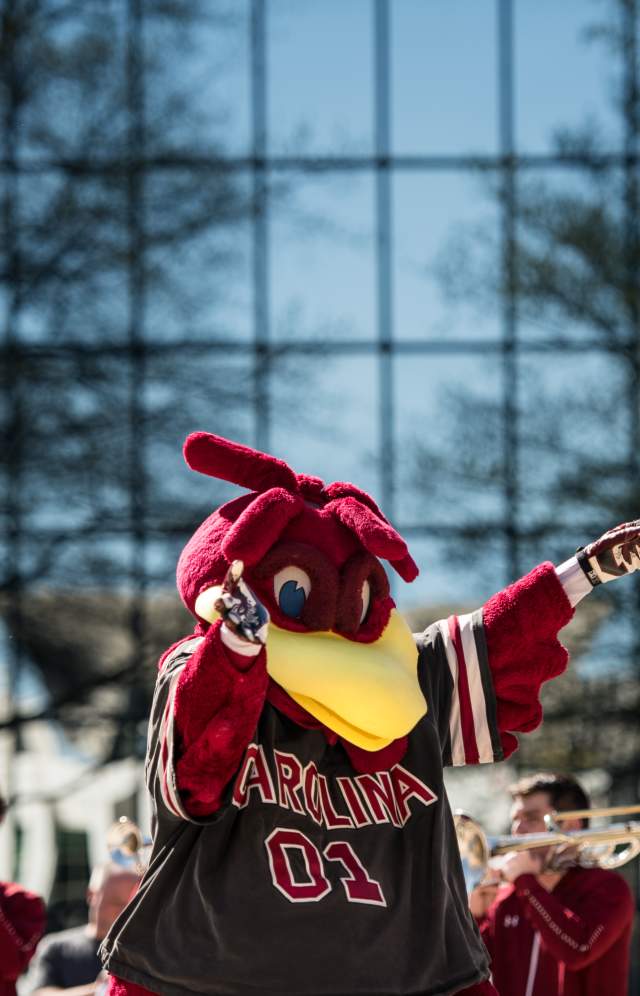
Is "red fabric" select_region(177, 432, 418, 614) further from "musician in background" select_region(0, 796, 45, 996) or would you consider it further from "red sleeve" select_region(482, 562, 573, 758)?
"musician in background" select_region(0, 796, 45, 996)

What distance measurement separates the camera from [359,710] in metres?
3.06

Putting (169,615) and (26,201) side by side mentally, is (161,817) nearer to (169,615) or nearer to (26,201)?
(169,615)

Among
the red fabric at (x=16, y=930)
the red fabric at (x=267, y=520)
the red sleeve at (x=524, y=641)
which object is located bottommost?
the red fabric at (x=16, y=930)

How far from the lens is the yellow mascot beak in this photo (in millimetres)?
3064

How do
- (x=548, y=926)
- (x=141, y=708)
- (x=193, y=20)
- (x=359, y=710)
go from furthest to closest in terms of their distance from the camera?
1. (x=193, y=20)
2. (x=141, y=708)
3. (x=548, y=926)
4. (x=359, y=710)

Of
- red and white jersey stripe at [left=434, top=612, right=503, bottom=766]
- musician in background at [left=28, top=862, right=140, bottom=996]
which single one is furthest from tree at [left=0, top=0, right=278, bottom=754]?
red and white jersey stripe at [left=434, top=612, right=503, bottom=766]

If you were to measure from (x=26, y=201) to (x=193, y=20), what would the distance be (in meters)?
1.81

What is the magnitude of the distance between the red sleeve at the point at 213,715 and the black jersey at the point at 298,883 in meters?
0.03

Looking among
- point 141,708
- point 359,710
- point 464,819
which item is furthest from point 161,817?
point 141,708

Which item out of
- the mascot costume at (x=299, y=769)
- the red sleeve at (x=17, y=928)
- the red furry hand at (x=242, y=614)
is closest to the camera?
the red furry hand at (x=242, y=614)

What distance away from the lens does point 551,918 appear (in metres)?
4.84

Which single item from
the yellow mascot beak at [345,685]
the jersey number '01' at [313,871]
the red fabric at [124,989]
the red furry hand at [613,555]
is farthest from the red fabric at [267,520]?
the red fabric at [124,989]

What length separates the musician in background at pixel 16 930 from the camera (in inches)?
183

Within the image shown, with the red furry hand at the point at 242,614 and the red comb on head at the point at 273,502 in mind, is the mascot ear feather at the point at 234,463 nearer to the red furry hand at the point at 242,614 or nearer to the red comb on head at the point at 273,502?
the red comb on head at the point at 273,502
